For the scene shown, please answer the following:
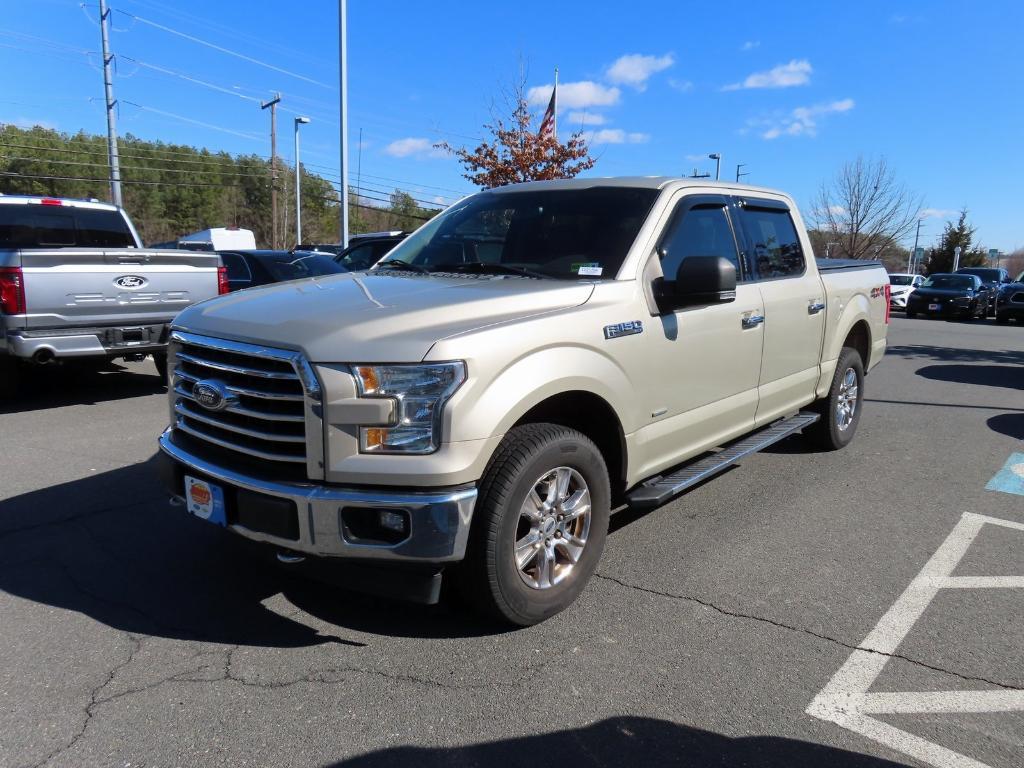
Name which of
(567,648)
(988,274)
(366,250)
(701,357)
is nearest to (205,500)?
(567,648)

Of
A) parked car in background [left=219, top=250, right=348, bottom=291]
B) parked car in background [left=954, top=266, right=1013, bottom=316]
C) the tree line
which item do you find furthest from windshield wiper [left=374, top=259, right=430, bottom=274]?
the tree line

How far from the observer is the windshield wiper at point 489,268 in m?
3.79

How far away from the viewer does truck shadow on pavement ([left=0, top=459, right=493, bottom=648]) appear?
3.21 meters

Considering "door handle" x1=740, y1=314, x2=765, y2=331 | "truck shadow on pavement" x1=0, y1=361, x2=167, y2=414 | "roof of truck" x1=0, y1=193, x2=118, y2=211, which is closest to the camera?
"door handle" x1=740, y1=314, x2=765, y2=331

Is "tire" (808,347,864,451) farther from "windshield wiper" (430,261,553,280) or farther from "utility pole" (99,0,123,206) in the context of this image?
"utility pole" (99,0,123,206)

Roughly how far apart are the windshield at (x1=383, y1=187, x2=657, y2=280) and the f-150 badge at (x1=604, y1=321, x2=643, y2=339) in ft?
0.92

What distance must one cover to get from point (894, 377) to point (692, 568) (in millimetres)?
8028

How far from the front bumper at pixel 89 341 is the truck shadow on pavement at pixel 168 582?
254 centimetres

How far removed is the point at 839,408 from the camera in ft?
20.0

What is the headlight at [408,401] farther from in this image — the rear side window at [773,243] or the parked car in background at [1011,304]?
the parked car in background at [1011,304]

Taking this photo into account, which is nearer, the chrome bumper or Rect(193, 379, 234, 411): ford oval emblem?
the chrome bumper

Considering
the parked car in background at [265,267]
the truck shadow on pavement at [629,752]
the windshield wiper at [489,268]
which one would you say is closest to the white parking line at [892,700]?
the truck shadow on pavement at [629,752]

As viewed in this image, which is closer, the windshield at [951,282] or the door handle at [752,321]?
the door handle at [752,321]

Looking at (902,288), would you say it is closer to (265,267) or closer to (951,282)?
(951,282)
